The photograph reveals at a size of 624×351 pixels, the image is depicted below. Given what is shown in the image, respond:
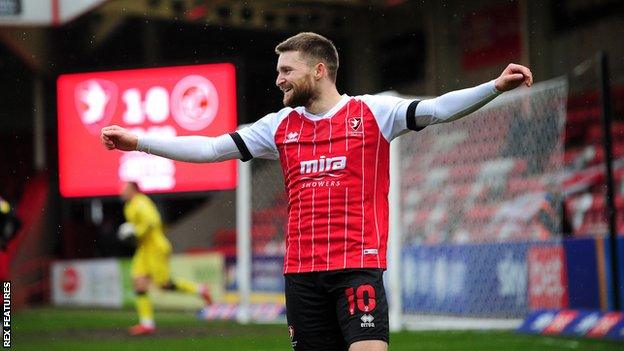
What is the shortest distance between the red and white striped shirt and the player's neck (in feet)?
0.09

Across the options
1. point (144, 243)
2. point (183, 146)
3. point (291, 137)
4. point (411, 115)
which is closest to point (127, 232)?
point (144, 243)

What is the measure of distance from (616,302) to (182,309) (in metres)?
11.2

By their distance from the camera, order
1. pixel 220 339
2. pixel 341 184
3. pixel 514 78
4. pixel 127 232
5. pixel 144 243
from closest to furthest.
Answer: pixel 514 78, pixel 341 184, pixel 220 339, pixel 127 232, pixel 144 243

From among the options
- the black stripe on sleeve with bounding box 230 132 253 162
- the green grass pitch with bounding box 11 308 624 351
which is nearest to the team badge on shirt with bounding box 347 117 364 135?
→ the black stripe on sleeve with bounding box 230 132 253 162

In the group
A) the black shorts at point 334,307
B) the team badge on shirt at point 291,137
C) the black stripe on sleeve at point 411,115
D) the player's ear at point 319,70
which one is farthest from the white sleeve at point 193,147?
the black stripe on sleeve at point 411,115

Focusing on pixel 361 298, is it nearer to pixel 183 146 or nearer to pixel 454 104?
pixel 454 104

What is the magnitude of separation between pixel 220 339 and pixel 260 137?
23.7 feet

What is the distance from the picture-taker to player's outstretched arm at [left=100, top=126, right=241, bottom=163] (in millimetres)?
4934

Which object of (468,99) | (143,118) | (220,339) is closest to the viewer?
(468,99)

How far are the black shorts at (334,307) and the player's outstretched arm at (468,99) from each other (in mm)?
645

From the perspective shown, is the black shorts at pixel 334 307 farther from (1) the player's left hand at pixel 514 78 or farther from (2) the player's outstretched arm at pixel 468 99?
(1) the player's left hand at pixel 514 78

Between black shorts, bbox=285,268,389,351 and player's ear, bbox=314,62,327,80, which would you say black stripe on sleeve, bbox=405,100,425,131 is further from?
black shorts, bbox=285,268,389,351

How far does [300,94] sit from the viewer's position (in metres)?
4.72

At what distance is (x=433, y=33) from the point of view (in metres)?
21.6
